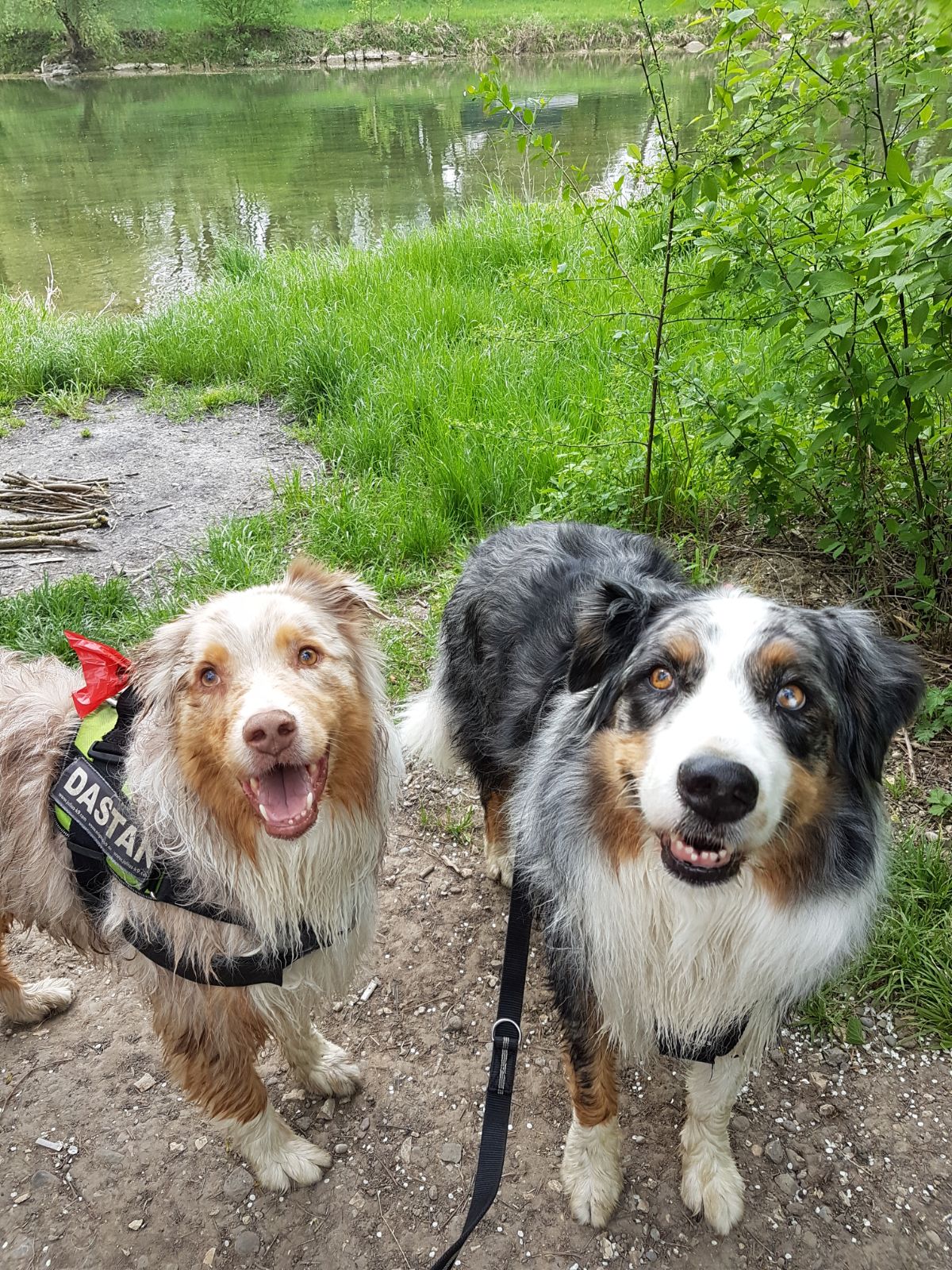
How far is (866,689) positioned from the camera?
6.23 ft

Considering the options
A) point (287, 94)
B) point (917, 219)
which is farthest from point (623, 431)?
point (287, 94)

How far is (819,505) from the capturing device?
3869 millimetres

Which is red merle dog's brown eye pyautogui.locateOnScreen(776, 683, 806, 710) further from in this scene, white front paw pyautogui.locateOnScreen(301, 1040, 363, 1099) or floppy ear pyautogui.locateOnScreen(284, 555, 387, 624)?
white front paw pyautogui.locateOnScreen(301, 1040, 363, 1099)

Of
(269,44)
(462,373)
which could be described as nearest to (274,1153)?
(462,373)

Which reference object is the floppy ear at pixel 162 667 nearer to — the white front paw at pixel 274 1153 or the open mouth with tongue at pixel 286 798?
the open mouth with tongue at pixel 286 798

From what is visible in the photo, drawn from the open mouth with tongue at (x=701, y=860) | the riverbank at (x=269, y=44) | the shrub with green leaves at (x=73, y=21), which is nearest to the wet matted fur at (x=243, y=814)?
the open mouth with tongue at (x=701, y=860)

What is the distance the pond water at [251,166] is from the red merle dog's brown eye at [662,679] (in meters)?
6.83

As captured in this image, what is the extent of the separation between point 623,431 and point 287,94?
107 ft

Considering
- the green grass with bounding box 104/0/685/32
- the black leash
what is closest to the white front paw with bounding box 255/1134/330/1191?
the black leash

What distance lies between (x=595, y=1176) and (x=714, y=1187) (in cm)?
34

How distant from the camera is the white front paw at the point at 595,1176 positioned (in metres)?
2.23

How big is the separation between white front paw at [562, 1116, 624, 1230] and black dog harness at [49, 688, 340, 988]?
955mm

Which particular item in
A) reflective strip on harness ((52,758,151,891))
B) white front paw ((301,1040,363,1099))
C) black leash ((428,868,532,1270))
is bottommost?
Answer: white front paw ((301,1040,363,1099))

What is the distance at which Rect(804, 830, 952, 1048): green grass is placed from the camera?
254 cm
